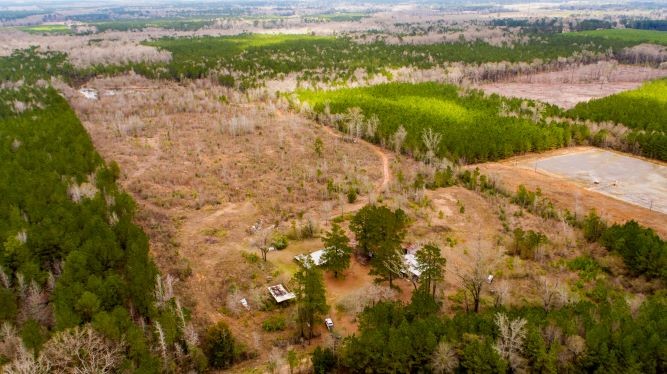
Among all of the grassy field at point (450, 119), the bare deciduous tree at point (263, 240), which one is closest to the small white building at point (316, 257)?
the bare deciduous tree at point (263, 240)

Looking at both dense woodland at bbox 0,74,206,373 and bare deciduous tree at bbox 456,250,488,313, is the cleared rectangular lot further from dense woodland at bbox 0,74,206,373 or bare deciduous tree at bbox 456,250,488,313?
dense woodland at bbox 0,74,206,373

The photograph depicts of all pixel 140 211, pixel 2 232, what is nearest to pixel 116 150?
pixel 140 211

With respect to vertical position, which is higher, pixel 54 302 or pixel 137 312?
pixel 54 302

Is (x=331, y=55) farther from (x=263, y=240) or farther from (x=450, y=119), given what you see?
(x=263, y=240)

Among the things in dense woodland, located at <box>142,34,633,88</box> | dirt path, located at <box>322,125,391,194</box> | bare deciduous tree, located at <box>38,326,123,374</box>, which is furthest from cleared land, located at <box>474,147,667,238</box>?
dense woodland, located at <box>142,34,633,88</box>

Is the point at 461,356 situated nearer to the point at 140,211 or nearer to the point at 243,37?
the point at 140,211

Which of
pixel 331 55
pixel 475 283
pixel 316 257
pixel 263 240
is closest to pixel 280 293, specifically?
pixel 316 257

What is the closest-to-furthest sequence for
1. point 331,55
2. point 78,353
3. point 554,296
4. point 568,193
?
point 78,353 → point 554,296 → point 568,193 → point 331,55
